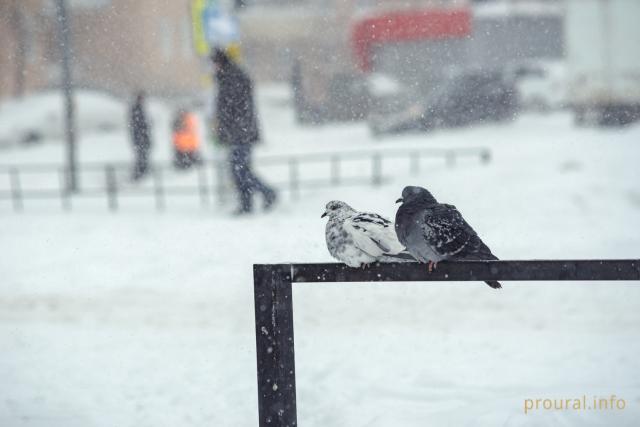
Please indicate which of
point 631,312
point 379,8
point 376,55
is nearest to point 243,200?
point 631,312

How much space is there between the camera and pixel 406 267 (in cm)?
276

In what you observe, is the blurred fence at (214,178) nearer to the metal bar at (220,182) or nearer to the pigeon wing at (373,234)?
the metal bar at (220,182)

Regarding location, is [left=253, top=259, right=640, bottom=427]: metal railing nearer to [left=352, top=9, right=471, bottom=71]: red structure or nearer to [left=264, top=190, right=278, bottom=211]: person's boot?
[left=264, top=190, right=278, bottom=211]: person's boot

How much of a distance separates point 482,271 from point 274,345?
0.84 m

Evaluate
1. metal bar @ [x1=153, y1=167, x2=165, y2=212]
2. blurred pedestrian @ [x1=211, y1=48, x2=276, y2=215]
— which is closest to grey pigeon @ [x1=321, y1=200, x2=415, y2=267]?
blurred pedestrian @ [x1=211, y1=48, x2=276, y2=215]

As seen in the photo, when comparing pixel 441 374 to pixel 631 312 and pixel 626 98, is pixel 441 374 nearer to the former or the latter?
pixel 631 312

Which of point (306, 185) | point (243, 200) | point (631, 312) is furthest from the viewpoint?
point (306, 185)

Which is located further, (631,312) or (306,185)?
(306,185)

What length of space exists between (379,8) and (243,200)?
1379 cm

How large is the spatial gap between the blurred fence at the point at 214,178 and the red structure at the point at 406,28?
543cm

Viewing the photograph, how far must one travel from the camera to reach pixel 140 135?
1386 cm

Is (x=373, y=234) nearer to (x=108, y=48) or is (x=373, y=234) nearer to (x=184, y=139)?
(x=184, y=139)

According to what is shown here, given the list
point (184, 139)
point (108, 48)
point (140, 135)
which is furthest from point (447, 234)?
point (108, 48)

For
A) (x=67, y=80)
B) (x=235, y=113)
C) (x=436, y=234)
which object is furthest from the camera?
(x=67, y=80)
